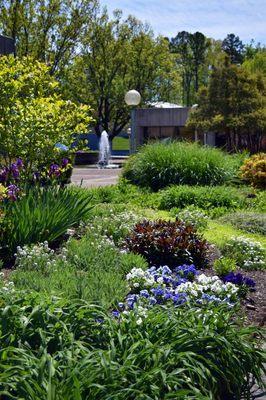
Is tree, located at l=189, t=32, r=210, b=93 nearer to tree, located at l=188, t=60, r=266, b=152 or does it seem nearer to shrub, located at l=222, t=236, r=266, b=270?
tree, located at l=188, t=60, r=266, b=152

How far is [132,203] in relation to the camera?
44.7ft

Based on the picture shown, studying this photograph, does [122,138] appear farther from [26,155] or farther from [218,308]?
[218,308]

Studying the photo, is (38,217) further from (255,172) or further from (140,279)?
(255,172)

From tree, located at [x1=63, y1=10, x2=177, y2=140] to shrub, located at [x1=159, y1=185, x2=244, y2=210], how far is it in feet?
97.2

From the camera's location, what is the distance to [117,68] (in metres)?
46.8

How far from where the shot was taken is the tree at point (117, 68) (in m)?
44.8

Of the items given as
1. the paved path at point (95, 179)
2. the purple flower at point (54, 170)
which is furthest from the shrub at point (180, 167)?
the purple flower at point (54, 170)

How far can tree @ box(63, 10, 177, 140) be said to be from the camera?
44844mm

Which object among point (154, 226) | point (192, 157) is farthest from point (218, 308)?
point (192, 157)

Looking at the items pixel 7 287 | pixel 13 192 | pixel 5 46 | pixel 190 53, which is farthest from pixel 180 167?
pixel 190 53

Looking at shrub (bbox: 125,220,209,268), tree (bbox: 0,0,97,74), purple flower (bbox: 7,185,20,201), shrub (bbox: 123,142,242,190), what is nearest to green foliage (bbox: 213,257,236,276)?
shrub (bbox: 125,220,209,268)

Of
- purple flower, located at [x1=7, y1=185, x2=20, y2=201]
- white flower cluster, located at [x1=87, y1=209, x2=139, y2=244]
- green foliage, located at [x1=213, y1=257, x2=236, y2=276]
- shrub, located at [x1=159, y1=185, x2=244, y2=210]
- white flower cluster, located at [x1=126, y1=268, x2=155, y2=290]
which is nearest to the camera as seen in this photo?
white flower cluster, located at [x1=126, y1=268, x2=155, y2=290]

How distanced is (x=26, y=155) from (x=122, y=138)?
3188 inches

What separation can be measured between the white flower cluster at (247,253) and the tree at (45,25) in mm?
27603
